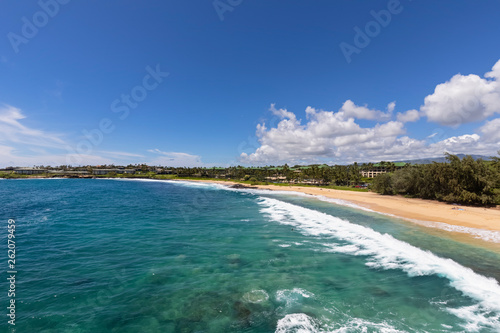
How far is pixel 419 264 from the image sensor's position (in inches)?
671

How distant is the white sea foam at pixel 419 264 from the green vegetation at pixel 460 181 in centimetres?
3191

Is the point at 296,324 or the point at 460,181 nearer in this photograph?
the point at 296,324

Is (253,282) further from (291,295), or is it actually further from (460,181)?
(460,181)

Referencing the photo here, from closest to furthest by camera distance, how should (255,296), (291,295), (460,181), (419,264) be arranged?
(255,296), (291,295), (419,264), (460,181)

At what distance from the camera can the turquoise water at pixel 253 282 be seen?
10.6 metres

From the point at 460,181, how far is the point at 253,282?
174 feet

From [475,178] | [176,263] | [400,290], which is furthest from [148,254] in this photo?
[475,178]

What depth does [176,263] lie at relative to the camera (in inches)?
688

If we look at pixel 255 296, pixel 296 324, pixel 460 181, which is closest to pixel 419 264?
pixel 296 324

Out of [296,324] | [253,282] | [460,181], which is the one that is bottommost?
[296,324]

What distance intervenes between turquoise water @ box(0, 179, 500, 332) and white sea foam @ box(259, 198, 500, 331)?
0.08 meters

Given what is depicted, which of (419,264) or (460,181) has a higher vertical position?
(460,181)

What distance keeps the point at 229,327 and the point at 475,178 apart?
55186mm

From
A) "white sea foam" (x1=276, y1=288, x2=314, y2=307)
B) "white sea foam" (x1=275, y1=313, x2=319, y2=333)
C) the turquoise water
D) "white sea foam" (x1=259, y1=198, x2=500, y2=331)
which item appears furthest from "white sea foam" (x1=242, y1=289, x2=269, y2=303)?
"white sea foam" (x1=259, y1=198, x2=500, y2=331)
